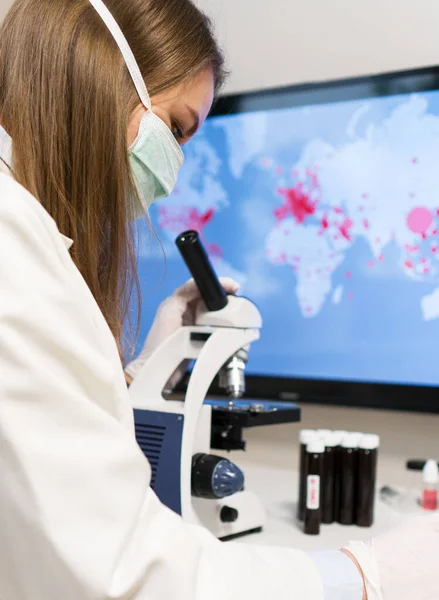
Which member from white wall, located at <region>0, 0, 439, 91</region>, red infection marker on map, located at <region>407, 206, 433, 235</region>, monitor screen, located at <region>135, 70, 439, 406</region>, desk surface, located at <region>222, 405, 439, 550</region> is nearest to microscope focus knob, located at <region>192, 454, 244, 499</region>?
desk surface, located at <region>222, 405, 439, 550</region>

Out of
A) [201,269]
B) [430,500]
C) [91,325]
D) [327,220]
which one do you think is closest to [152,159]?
[201,269]

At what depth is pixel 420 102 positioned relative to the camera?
63.9 inches

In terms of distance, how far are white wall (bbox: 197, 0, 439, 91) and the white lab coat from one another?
4.59 feet

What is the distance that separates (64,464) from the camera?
1.78ft

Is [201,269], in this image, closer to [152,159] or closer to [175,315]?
[175,315]

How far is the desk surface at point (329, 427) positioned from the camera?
4.50 ft

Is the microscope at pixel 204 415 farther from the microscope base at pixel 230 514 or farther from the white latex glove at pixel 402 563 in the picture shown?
the white latex glove at pixel 402 563

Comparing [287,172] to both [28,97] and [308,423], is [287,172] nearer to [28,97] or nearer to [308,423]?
[308,423]

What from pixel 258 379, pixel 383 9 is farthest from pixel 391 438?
pixel 383 9

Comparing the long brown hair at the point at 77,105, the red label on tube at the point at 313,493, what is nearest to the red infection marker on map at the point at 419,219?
the red label on tube at the point at 313,493

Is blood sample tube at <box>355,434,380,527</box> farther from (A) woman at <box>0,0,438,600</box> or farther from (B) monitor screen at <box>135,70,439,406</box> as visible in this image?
(A) woman at <box>0,0,438,600</box>

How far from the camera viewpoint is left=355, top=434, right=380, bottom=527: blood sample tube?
52.8 inches

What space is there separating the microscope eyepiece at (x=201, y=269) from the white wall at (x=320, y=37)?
0.79 metres

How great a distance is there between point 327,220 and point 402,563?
3.54 ft
